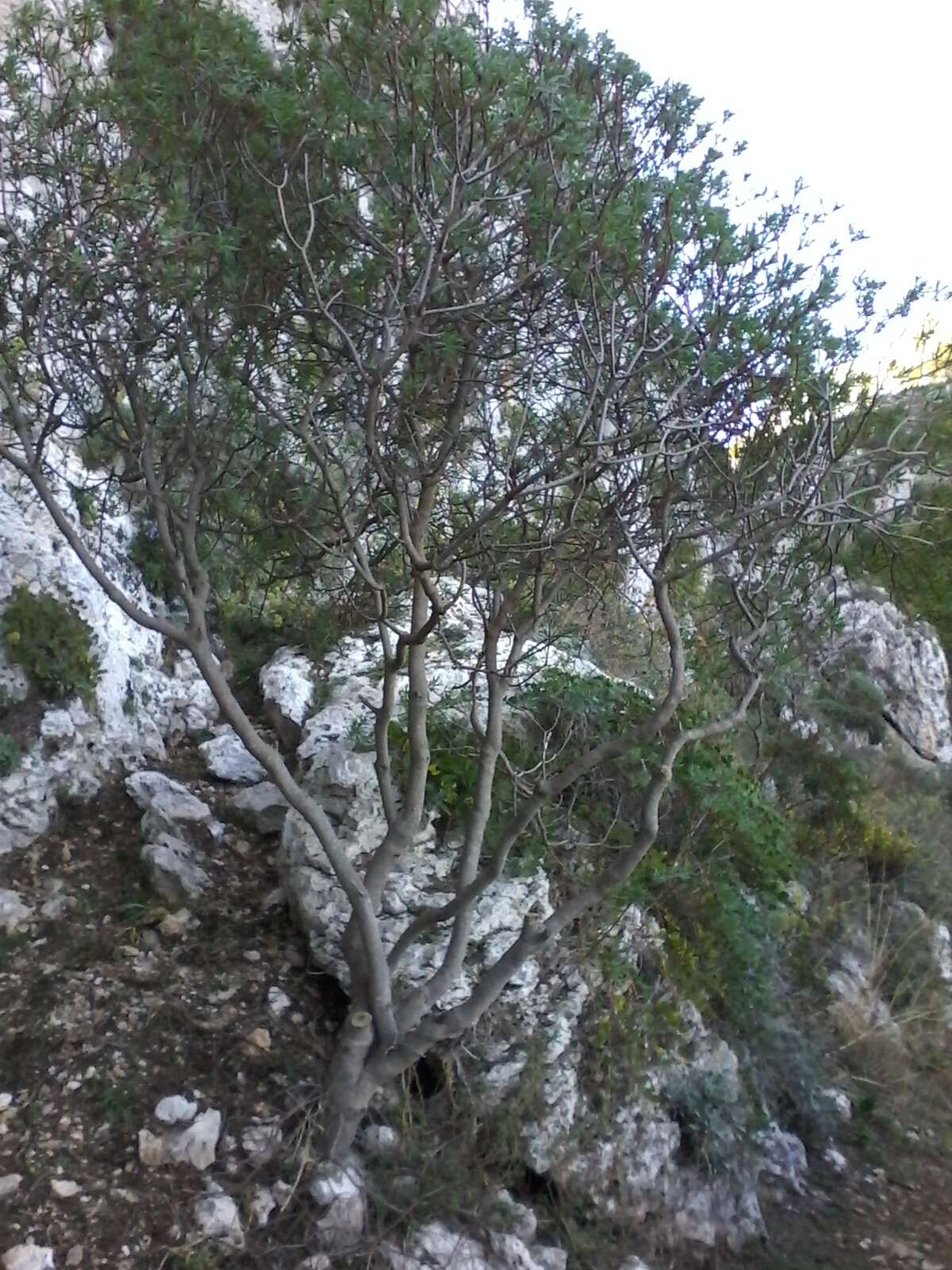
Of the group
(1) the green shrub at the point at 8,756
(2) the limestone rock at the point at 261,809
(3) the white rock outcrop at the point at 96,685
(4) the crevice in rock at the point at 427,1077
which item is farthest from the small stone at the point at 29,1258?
(2) the limestone rock at the point at 261,809

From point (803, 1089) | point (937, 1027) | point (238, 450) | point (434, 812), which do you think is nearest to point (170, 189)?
point (238, 450)

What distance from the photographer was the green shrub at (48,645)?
16.9 feet

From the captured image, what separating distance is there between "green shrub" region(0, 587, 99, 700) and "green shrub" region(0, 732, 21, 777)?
1.30ft

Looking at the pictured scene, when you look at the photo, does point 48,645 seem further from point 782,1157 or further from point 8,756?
point 782,1157

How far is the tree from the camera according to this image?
3.44 m

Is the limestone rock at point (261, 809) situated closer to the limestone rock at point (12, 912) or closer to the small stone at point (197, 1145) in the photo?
the limestone rock at point (12, 912)

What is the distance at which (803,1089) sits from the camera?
17.5 feet

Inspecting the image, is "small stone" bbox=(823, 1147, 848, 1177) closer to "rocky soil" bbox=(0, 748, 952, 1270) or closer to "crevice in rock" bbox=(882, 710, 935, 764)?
"rocky soil" bbox=(0, 748, 952, 1270)

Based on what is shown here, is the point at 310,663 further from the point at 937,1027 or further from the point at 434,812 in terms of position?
the point at 937,1027

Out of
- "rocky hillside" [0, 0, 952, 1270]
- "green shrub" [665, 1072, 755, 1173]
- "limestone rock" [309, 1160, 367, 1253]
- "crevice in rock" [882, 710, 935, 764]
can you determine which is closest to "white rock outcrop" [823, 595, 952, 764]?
"crevice in rock" [882, 710, 935, 764]

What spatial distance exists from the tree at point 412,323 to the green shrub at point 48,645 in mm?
1243

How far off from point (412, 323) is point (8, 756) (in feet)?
9.44

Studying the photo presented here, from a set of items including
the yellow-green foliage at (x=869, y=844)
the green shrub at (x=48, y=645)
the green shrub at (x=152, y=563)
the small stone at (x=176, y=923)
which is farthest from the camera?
the yellow-green foliage at (x=869, y=844)

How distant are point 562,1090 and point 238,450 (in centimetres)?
293
